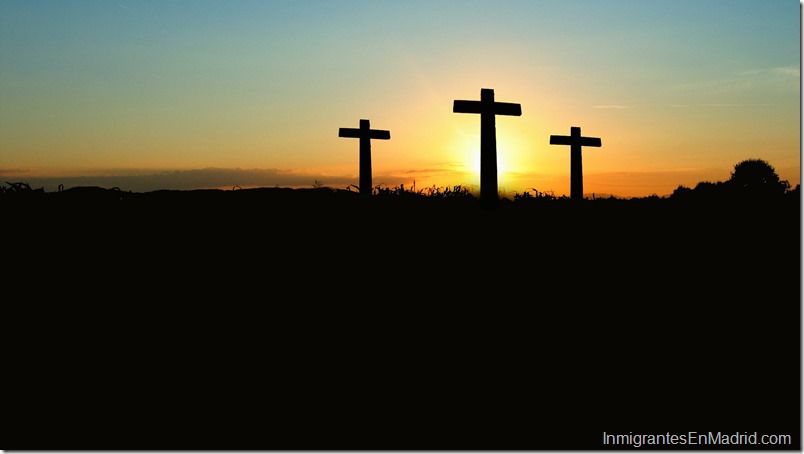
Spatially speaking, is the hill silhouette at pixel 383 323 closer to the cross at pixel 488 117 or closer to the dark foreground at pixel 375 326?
the dark foreground at pixel 375 326

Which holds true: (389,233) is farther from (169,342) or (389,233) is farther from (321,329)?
(169,342)

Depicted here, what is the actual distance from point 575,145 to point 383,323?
1464 cm

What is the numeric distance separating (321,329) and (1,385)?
2987mm

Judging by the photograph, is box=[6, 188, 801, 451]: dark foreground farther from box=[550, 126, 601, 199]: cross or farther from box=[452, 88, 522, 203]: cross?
box=[550, 126, 601, 199]: cross

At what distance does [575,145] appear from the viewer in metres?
21.7

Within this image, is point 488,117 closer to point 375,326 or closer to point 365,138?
point 365,138

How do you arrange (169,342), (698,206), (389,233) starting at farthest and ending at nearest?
(698,206) → (389,233) → (169,342)

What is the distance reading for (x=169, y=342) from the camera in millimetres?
7766

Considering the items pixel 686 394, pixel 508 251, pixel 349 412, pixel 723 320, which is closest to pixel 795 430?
pixel 686 394

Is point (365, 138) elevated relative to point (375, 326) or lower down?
elevated

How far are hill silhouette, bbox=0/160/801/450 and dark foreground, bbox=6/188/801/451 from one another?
0.09ft

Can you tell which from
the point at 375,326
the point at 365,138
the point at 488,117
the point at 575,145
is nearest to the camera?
the point at 375,326

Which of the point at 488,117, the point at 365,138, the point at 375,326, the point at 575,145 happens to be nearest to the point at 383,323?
the point at 375,326

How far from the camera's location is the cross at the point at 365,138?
744 inches
